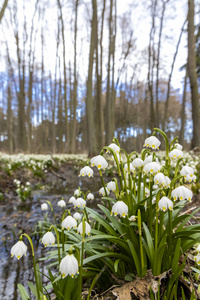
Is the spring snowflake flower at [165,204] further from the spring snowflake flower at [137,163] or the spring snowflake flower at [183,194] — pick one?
the spring snowflake flower at [137,163]

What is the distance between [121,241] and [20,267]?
1.47m

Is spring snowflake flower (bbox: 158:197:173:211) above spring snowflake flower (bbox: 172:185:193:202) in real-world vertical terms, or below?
below

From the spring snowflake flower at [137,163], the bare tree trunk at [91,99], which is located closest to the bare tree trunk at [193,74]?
the bare tree trunk at [91,99]

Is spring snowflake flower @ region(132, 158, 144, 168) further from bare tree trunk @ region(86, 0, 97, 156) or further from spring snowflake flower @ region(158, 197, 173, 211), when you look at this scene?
bare tree trunk @ region(86, 0, 97, 156)

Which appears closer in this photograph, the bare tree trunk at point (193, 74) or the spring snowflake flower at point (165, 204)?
Answer: the spring snowflake flower at point (165, 204)

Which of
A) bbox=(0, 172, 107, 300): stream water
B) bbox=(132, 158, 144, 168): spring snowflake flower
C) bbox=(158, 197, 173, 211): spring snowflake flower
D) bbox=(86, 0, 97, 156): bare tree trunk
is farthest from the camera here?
bbox=(86, 0, 97, 156): bare tree trunk

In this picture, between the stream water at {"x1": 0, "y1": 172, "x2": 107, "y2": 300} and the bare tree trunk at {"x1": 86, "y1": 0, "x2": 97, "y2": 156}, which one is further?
the bare tree trunk at {"x1": 86, "y1": 0, "x2": 97, "y2": 156}

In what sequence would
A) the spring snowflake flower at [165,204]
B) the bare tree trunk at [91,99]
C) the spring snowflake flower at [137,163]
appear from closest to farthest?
the spring snowflake flower at [165,204], the spring snowflake flower at [137,163], the bare tree trunk at [91,99]

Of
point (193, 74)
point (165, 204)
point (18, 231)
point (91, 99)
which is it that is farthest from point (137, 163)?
point (91, 99)

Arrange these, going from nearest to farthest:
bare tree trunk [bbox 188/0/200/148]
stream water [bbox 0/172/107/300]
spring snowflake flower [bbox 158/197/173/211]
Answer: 1. spring snowflake flower [bbox 158/197/173/211]
2. stream water [bbox 0/172/107/300]
3. bare tree trunk [bbox 188/0/200/148]

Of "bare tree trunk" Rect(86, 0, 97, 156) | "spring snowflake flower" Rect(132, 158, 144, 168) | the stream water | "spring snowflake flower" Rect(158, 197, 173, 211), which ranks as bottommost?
the stream water

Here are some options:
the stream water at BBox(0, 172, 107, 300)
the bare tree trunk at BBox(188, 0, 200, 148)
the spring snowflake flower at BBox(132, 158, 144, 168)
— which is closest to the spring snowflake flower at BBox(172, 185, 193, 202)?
the spring snowflake flower at BBox(132, 158, 144, 168)

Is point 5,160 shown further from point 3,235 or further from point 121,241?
point 121,241

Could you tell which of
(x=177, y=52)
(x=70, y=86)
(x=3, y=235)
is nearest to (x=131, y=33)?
(x=177, y=52)
